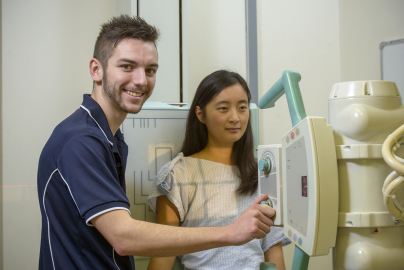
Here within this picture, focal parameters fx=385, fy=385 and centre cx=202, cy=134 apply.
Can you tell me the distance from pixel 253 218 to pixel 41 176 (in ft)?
1.95

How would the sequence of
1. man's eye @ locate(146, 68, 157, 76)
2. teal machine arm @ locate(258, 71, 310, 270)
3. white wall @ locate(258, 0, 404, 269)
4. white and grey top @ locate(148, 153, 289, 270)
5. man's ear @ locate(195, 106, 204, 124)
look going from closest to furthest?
teal machine arm @ locate(258, 71, 310, 270), man's eye @ locate(146, 68, 157, 76), white and grey top @ locate(148, 153, 289, 270), man's ear @ locate(195, 106, 204, 124), white wall @ locate(258, 0, 404, 269)

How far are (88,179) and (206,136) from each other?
2.61ft

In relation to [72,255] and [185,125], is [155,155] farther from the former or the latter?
[72,255]

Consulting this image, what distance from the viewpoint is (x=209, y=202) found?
1.53m

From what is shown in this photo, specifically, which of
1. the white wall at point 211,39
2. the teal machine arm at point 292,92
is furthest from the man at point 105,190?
the white wall at point 211,39

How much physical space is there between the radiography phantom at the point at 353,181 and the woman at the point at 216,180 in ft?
2.36

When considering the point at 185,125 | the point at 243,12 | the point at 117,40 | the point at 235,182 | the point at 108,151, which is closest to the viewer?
the point at 108,151

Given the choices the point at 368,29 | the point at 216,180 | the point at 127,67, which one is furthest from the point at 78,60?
the point at 368,29

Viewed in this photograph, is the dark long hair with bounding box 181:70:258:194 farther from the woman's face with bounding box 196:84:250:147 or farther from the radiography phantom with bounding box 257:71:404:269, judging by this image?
the radiography phantom with bounding box 257:71:404:269

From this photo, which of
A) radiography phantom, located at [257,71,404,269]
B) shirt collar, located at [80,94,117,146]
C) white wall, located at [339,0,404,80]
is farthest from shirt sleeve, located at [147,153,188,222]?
white wall, located at [339,0,404,80]

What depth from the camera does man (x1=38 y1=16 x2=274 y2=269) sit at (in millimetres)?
943

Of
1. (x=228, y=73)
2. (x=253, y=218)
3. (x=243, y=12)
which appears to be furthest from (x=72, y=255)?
(x=243, y=12)

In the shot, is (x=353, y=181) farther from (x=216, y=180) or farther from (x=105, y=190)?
(x=216, y=180)

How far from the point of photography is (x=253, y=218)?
949mm
